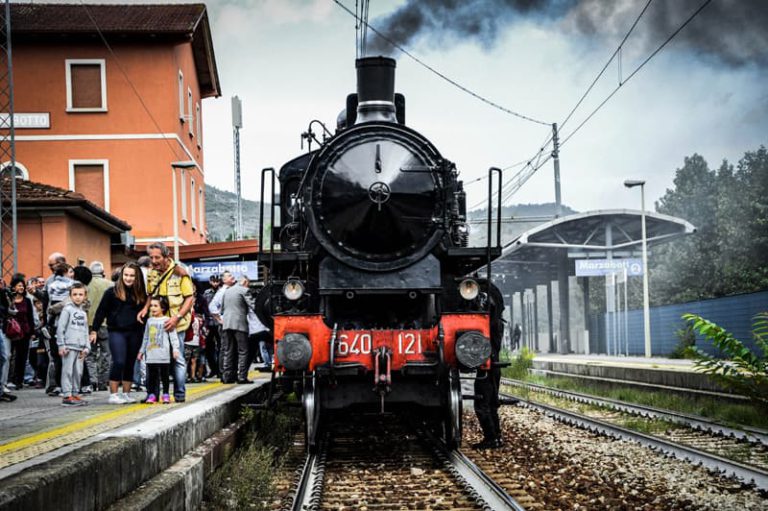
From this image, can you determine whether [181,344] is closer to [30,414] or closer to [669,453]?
[30,414]

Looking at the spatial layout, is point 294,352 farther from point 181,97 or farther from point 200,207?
point 200,207

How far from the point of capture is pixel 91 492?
13.6ft

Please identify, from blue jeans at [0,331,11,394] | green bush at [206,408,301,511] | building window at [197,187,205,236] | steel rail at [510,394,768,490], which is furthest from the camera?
building window at [197,187,205,236]

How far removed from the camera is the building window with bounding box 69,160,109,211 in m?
27.8

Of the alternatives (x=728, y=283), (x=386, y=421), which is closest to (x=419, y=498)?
(x=386, y=421)

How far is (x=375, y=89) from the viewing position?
33.0ft

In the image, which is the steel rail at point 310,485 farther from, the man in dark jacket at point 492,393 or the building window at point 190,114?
the building window at point 190,114

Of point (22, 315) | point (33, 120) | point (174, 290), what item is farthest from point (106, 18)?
point (174, 290)

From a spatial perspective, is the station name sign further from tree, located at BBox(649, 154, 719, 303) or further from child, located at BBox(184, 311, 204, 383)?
tree, located at BBox(649, 154, 719, 303)

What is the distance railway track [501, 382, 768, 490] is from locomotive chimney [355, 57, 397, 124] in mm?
4500

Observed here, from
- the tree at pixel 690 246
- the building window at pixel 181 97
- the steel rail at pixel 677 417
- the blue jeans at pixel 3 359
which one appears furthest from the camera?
the tree at pixel 690 246

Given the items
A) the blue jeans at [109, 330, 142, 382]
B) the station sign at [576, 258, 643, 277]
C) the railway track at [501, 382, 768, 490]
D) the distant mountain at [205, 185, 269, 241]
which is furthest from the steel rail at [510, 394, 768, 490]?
the distant mountain at [205, 185, 269, 241]

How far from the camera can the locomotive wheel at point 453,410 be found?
27.8 feet

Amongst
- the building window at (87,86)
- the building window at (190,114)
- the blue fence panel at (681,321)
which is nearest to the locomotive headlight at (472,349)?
the blue fence panel at (681,321)
